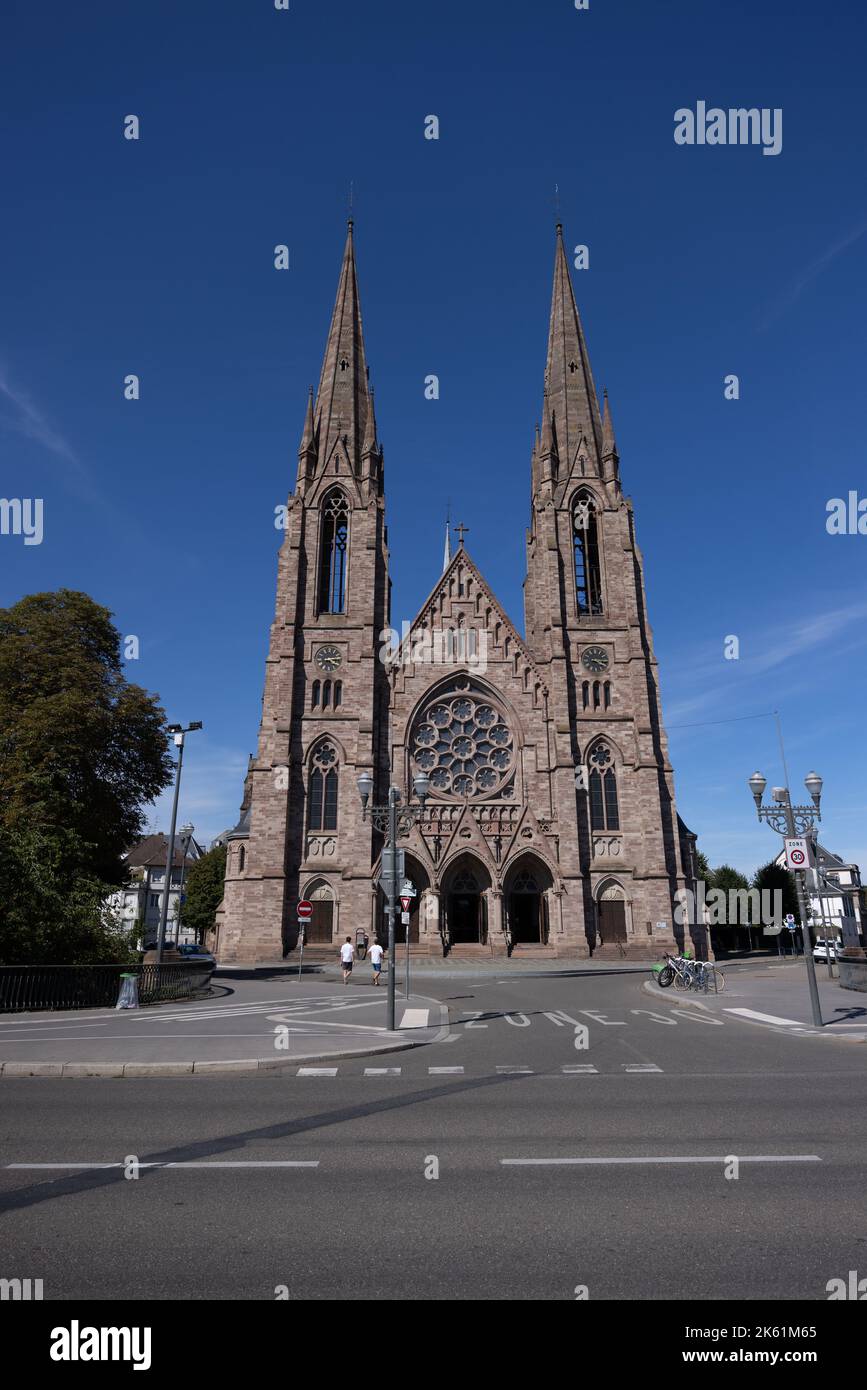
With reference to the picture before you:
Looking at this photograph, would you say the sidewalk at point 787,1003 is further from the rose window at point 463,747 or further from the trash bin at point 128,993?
the rose window at point 463,747

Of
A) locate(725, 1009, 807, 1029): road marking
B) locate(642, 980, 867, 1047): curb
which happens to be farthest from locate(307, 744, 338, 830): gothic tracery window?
locate(725, 1009, 807, 1029): road marking

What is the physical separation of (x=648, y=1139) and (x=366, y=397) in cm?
5053

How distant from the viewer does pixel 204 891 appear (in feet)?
218

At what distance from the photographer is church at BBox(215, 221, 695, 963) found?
3984cm

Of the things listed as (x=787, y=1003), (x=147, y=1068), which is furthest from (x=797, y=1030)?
(x=147, y=1068)

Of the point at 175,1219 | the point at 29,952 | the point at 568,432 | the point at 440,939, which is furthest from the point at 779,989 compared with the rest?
the point at 568,432

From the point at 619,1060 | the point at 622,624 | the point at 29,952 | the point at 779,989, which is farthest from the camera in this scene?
the point at 622,624

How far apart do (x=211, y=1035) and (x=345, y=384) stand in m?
45.3

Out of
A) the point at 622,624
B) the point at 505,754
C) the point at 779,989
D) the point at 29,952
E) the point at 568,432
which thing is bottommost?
the point at 779,989

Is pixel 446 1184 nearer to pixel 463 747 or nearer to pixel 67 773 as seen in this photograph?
pixel 67 773

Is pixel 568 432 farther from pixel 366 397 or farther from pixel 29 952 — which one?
pixel 29 952

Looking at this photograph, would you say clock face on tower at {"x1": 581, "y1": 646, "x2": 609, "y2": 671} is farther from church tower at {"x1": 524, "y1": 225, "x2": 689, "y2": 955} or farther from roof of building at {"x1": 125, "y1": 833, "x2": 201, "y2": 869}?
roof of building at {"x1": 125, "y1": 833, "x2": 201, "y2": 869}

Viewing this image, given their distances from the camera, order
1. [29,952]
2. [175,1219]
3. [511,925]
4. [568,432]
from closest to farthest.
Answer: [175,1219], [29,952], [511,925], [568,432]

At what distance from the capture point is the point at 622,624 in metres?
46.2
